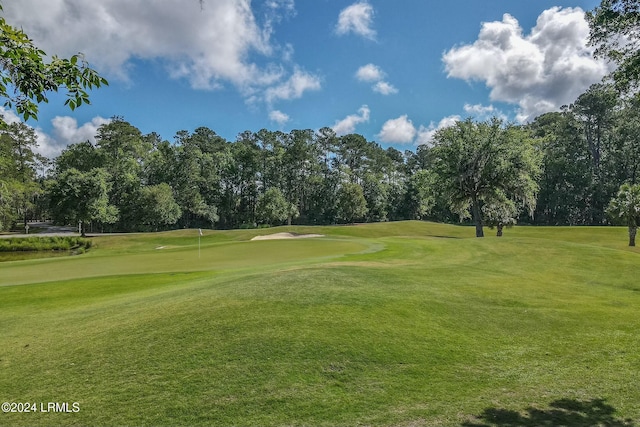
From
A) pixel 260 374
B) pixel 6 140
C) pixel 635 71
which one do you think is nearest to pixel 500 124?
pixel 635 71

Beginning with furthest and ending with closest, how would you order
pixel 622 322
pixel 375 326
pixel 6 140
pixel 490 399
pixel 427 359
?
1. pixel 6 140
2. pixel 622 322
3. pixel 375 326
4. pixel 427 359
5. pixel 490 399

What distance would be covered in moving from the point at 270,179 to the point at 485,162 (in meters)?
59.6

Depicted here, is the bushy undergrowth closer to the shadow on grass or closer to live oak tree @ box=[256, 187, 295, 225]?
live oak tree @ box=[256, 187, 295, 225]

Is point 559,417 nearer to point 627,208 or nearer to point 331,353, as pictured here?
point 331,353

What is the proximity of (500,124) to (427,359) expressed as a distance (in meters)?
33.7

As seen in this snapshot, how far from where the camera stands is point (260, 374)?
18.0ft

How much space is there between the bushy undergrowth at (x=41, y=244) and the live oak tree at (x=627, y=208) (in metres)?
55.8

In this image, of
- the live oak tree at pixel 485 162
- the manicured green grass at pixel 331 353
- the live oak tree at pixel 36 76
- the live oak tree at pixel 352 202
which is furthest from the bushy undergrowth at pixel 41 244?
the live oak tree at pixel 352 202

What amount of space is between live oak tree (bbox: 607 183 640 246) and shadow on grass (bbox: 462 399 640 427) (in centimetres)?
4051

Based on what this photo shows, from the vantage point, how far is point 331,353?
6.15 metres

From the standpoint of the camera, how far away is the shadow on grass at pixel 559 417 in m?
4.52

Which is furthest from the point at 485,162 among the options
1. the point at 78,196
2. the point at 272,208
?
the point at 78,196

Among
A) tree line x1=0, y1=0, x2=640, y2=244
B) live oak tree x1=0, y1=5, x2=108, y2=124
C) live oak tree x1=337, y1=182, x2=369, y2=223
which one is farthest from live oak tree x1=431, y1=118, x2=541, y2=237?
live oak tree x1=337, y1=182, x2=369, y2=223

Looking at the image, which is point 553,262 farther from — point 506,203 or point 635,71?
point 506,203
